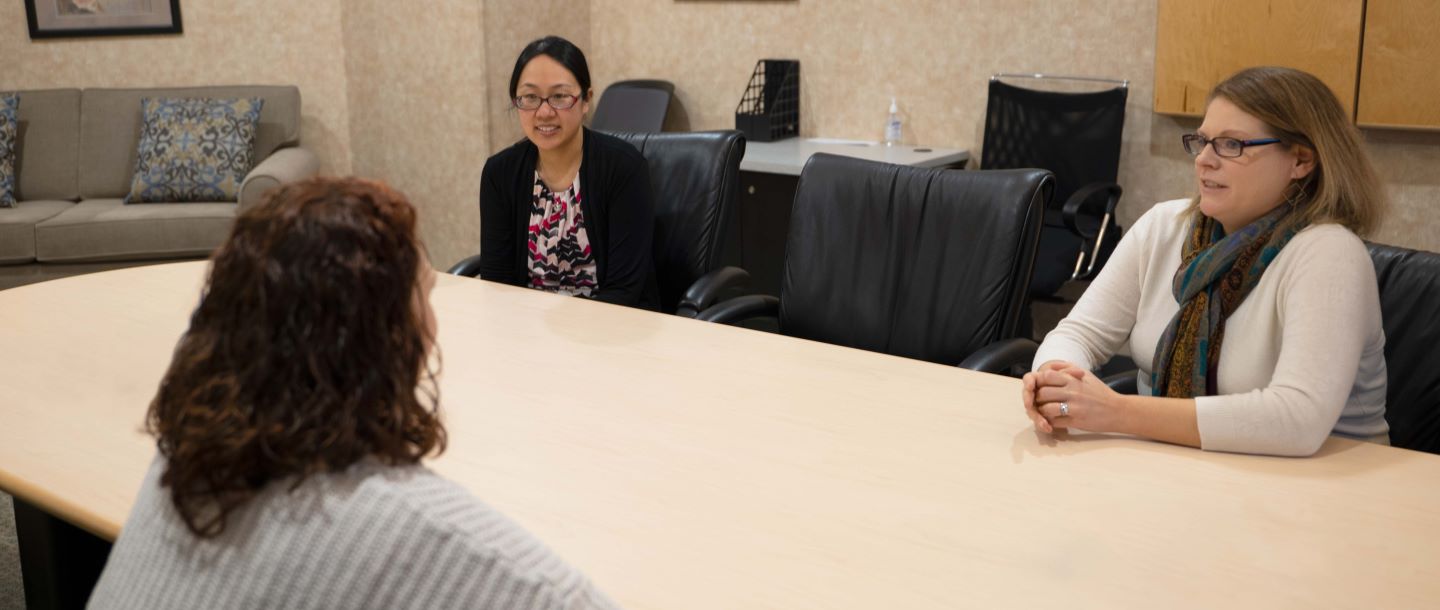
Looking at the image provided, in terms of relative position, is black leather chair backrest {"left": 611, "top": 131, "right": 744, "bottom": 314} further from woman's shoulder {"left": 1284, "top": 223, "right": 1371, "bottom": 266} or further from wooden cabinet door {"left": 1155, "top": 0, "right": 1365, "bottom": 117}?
wooden cabinet door {"left": 1155, "top": 0, "right": 1365, "bottom": 117}

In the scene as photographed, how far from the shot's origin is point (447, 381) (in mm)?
1921

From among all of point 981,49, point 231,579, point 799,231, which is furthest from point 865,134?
point 231,579

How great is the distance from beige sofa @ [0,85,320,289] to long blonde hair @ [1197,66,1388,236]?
383cm

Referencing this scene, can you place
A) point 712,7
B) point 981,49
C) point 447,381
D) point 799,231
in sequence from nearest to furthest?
point 447,381 → point 799,231 → point 981,49 → point 712,7

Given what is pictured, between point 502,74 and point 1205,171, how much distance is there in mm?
3581

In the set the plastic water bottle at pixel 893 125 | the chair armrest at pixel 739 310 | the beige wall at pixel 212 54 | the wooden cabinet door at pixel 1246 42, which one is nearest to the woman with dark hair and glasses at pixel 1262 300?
the chair armrest at pixel 739 310

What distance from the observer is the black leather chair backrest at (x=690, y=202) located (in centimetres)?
274

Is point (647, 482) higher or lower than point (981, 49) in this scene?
lower

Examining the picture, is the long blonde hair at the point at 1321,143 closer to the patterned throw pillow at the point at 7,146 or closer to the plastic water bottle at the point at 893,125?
the plastic water bottle at the point at 893,125

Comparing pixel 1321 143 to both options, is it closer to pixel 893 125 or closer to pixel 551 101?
pixel 551 101

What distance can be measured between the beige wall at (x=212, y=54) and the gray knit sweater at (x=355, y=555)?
481 cm

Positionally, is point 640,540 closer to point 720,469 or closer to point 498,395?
point 720,469

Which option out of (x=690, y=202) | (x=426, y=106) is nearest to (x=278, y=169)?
(x=426, y=106)

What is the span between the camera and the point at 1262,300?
172 cm
